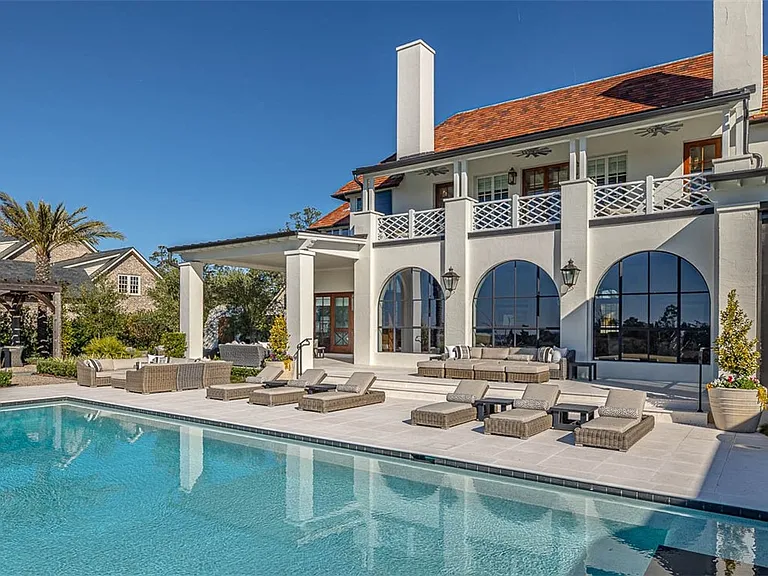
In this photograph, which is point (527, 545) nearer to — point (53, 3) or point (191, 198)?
point (53, 3)

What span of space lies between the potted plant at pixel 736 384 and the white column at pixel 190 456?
874 centimetres

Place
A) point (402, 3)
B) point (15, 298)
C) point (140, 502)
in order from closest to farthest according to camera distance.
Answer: point (140, 502) < point (402, 3) < point (15, 298)

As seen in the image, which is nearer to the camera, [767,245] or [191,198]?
[767,245]

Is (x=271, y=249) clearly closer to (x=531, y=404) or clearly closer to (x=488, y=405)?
(x=488, y=405)

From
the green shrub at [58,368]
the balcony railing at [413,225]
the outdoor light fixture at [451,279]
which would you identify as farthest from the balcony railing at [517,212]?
the green shrub at [58,368]

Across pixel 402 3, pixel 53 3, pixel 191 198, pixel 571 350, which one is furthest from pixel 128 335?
pixel 571 350

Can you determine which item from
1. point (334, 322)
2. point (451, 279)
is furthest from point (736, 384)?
point (334, 322)

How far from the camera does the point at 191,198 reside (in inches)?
1270

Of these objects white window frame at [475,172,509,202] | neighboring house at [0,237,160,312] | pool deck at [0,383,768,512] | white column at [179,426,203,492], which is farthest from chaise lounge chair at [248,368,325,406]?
neighboring house at [0,237,160,312]

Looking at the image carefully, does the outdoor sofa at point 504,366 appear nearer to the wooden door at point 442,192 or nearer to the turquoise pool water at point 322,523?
the wooden door at point 442,192

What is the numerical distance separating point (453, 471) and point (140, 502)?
13.5 feet

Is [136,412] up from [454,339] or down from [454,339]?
down

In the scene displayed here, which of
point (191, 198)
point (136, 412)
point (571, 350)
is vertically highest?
point (191, 198)

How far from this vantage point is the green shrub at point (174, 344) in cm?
2002
